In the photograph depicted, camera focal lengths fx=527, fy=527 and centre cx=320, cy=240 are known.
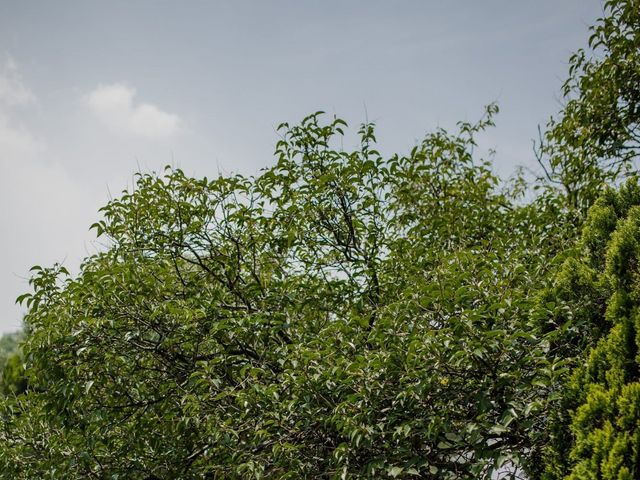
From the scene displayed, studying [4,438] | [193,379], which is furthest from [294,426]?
[4,438]

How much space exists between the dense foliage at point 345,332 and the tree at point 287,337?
0.02 metres

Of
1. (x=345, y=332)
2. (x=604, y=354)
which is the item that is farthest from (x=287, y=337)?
(x=604, y=354)

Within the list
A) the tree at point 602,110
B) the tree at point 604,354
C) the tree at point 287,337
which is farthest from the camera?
the tree at point 602,110

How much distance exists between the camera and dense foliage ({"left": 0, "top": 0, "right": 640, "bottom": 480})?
2959 mm

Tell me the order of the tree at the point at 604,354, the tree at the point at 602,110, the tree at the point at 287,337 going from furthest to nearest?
the tree at the point at 602,110 < the tree at the point at 287,337 < the tree at the point at 604,354

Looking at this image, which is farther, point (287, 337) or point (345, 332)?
point (287, 337)

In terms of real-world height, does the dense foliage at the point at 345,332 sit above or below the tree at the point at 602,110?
below

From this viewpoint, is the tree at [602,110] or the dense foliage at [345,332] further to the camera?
the tree at [602,110]

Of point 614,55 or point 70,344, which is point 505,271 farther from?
point 614,55

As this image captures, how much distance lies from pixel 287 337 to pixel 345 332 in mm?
966

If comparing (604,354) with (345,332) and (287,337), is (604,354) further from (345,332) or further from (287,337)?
(287,337)

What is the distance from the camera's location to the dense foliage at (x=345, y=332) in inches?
116

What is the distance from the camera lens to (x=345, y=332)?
3574 mm

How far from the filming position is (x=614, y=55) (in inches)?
231
